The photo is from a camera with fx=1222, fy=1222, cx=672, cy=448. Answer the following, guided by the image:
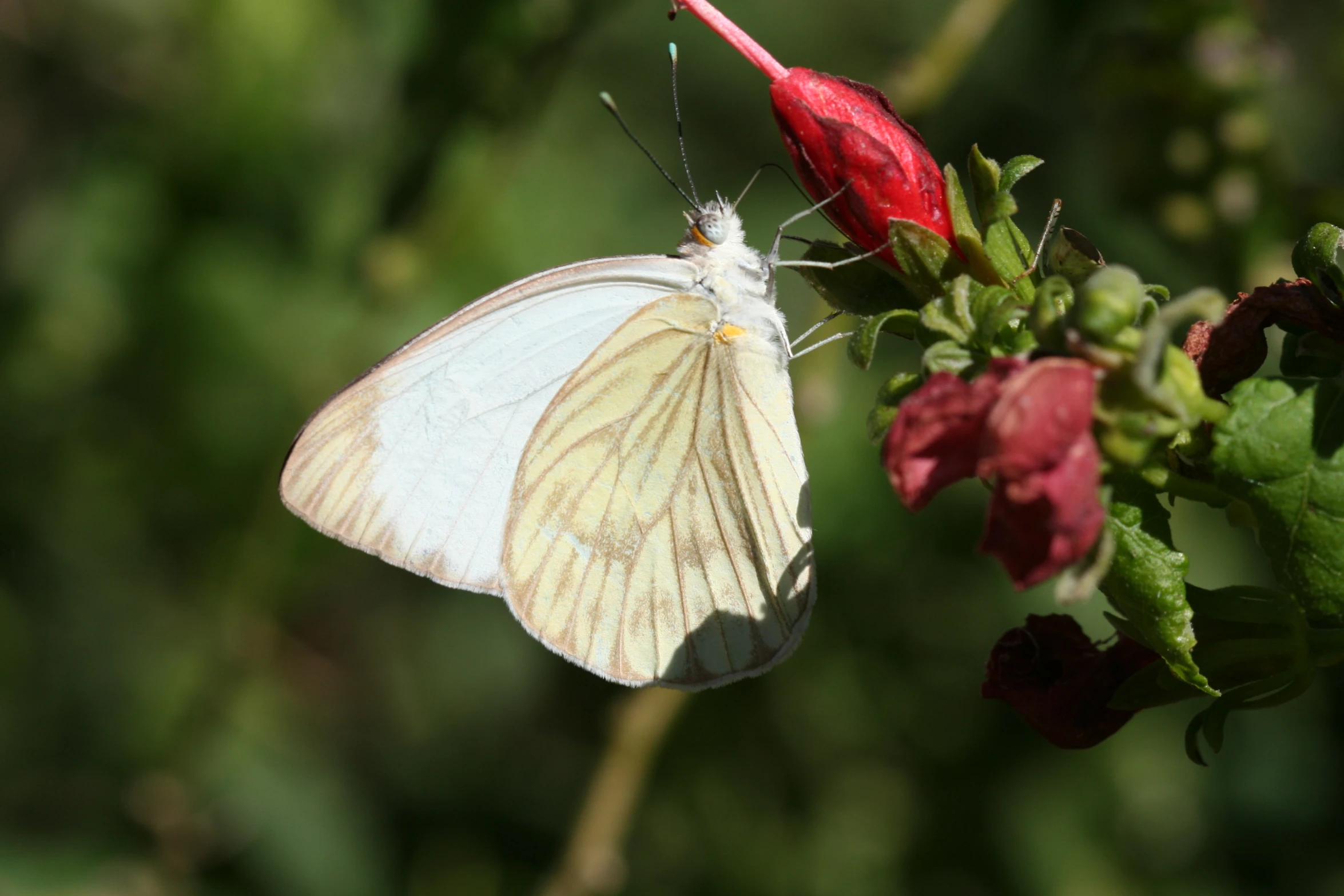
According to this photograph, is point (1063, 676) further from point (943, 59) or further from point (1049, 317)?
point (943, 59)

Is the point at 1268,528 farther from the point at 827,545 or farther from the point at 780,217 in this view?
the point at 780,217

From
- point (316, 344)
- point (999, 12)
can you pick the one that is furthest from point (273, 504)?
point (999, 12)

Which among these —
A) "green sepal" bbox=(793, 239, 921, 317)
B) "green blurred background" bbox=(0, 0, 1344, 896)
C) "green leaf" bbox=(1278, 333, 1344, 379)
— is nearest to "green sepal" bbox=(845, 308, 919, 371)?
"green sepal" bbox=(793, 239, 921, 317)

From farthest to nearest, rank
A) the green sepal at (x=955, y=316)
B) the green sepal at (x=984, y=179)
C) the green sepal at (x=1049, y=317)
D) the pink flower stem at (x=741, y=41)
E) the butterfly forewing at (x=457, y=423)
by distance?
1. the butterfly forewing at (x=457, y=423)
2. the pink flower stem at (x=741, y=41)
3. the green sepal at (x=984, y=179)
4. the green sepal at (x=955, y=316)
5. the green sepal at (x=1049, y=317)

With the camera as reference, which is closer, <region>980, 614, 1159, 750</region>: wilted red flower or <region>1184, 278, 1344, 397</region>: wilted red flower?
<region>1184, 278, 1344, 397</region>: wilted red flower

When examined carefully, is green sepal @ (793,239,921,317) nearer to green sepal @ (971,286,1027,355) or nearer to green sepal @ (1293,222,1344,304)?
green sepal @ (971,286,1027,355)

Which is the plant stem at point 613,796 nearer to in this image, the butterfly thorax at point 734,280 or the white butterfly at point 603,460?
the white butterfly at point 603,460

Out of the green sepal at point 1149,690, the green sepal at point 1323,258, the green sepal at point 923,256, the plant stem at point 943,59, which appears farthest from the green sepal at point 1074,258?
the plant stem at point 943,59
